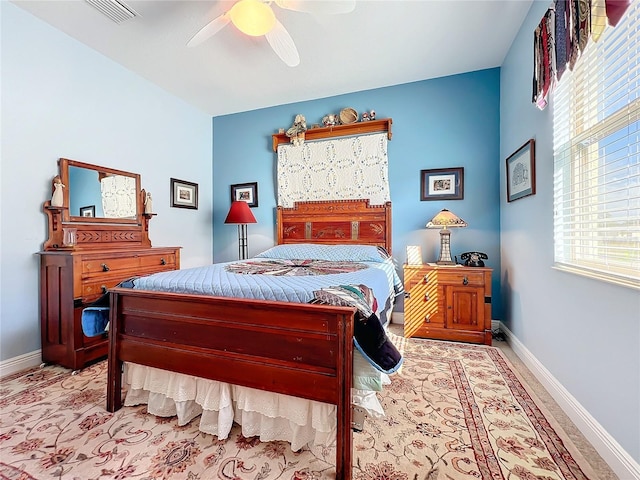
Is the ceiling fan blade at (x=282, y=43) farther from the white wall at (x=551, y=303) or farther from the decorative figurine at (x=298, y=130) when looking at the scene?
the white wall at (x=551, y=303)

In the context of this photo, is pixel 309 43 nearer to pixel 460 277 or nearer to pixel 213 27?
pixel 213 27

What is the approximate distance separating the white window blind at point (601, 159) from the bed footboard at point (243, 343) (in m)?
1.24

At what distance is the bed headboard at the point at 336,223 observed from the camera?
326 centimetres

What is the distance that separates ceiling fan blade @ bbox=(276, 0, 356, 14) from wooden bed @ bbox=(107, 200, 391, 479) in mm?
1772

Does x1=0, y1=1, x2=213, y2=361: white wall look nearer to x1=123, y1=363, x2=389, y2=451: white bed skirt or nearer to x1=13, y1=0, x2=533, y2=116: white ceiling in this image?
x1=13, y1=0, x2=533, y2=116: white ceiling

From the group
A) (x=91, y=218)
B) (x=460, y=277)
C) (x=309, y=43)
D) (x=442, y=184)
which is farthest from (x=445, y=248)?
(x=91, y=218)

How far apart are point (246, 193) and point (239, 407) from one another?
3.01 meters

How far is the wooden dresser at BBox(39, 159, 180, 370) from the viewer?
83.0 inches

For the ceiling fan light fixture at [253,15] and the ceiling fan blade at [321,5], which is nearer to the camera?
the ceiling fan blade at [321,5]

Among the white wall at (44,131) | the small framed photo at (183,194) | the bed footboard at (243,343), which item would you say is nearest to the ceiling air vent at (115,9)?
the white wall at (44,131)

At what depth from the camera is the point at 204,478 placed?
45.8 inches

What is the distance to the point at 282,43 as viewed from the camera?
2.02 meters

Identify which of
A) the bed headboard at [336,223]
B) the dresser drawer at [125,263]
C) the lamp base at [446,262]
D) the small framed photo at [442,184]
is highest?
the small framed photo at [442,184]

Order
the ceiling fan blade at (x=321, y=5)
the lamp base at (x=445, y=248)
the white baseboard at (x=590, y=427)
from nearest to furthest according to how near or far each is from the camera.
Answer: the white baseboard at (x=590, y=427), the ceiling fan blade at (x=321, y=5), the lamp base at (x=445, y=248)
